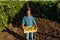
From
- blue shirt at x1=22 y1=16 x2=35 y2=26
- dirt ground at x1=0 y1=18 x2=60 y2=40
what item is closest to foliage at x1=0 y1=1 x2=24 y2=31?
dirt ground at x1=0 y1=18 x2=60 y2=40

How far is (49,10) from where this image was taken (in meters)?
11.4

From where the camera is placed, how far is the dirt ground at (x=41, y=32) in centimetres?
885

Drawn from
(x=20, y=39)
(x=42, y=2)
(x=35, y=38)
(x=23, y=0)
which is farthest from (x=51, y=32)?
(x=23, y=0)

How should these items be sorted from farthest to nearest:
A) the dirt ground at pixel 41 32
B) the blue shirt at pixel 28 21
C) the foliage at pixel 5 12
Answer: the foliage at pixel 5 12 → the dirt ground at pixel 41 32 → the blue shirt at pixel 28 21

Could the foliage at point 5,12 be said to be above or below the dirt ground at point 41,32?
above

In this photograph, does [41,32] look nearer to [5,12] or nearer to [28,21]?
[5,12]

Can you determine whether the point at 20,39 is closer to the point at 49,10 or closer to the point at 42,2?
the point at 49,10

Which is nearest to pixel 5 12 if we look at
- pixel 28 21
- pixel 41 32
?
pixel 41 32

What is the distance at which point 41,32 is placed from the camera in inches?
369

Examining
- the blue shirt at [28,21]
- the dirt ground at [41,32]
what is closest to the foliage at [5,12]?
the dirt ground at [41,32]

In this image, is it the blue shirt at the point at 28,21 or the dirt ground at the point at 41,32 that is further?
the dirt ground at the point at 41,32

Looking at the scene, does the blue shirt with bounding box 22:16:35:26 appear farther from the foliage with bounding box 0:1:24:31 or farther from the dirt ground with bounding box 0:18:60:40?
the foliage with bounding box 0:1:24:31

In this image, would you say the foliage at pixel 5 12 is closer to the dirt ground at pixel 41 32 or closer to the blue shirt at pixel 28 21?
the dirt ground at pixel 41 32

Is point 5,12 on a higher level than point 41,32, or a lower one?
higher
